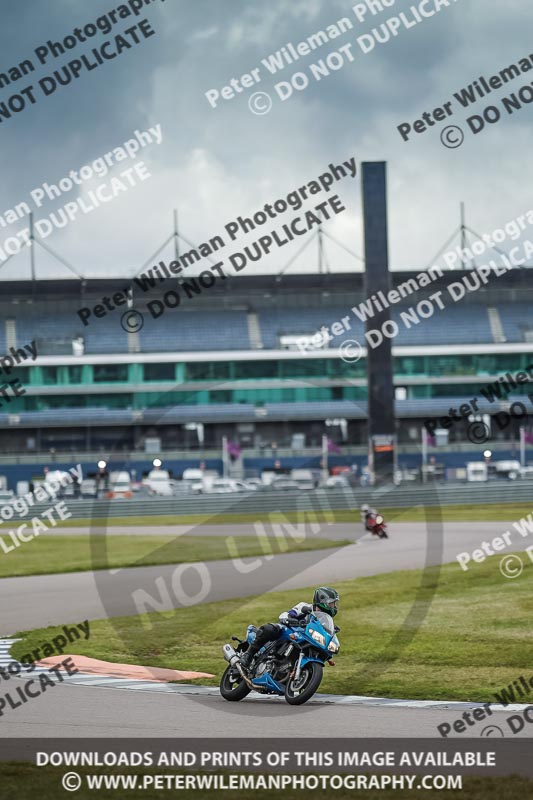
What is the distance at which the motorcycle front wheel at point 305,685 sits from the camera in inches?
463

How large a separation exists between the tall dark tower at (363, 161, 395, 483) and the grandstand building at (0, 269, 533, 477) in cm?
2155

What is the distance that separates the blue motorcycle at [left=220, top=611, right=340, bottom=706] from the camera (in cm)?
1173

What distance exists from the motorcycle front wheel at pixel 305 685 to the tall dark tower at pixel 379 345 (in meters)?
47.4

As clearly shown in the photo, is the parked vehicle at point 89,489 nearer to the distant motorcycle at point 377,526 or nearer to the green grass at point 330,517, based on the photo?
the green grass at point 330,517

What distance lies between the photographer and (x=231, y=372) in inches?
3492

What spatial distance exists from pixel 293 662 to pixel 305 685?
25 centimetres

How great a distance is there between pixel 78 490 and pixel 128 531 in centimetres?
1986

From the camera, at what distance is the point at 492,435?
88.1m

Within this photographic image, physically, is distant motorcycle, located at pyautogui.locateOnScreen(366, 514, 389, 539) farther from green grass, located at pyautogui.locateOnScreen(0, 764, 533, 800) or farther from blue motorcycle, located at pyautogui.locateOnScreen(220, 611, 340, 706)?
green grass, located at pyautogui.locateOnScreen(0, 764, 533, 800)

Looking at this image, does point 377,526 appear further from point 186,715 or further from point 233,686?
point 186,715

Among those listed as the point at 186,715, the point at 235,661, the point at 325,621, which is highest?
the point at 325,621

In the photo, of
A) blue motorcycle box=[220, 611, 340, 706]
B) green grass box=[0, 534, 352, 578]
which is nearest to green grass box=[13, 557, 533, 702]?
blue motorcycle box=[220, 611, 340, 706]

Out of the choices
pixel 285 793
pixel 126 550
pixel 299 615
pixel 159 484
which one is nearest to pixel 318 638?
pixel 299 615

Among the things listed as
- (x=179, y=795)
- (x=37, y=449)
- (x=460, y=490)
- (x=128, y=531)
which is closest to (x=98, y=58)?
(x=128, y=531)
